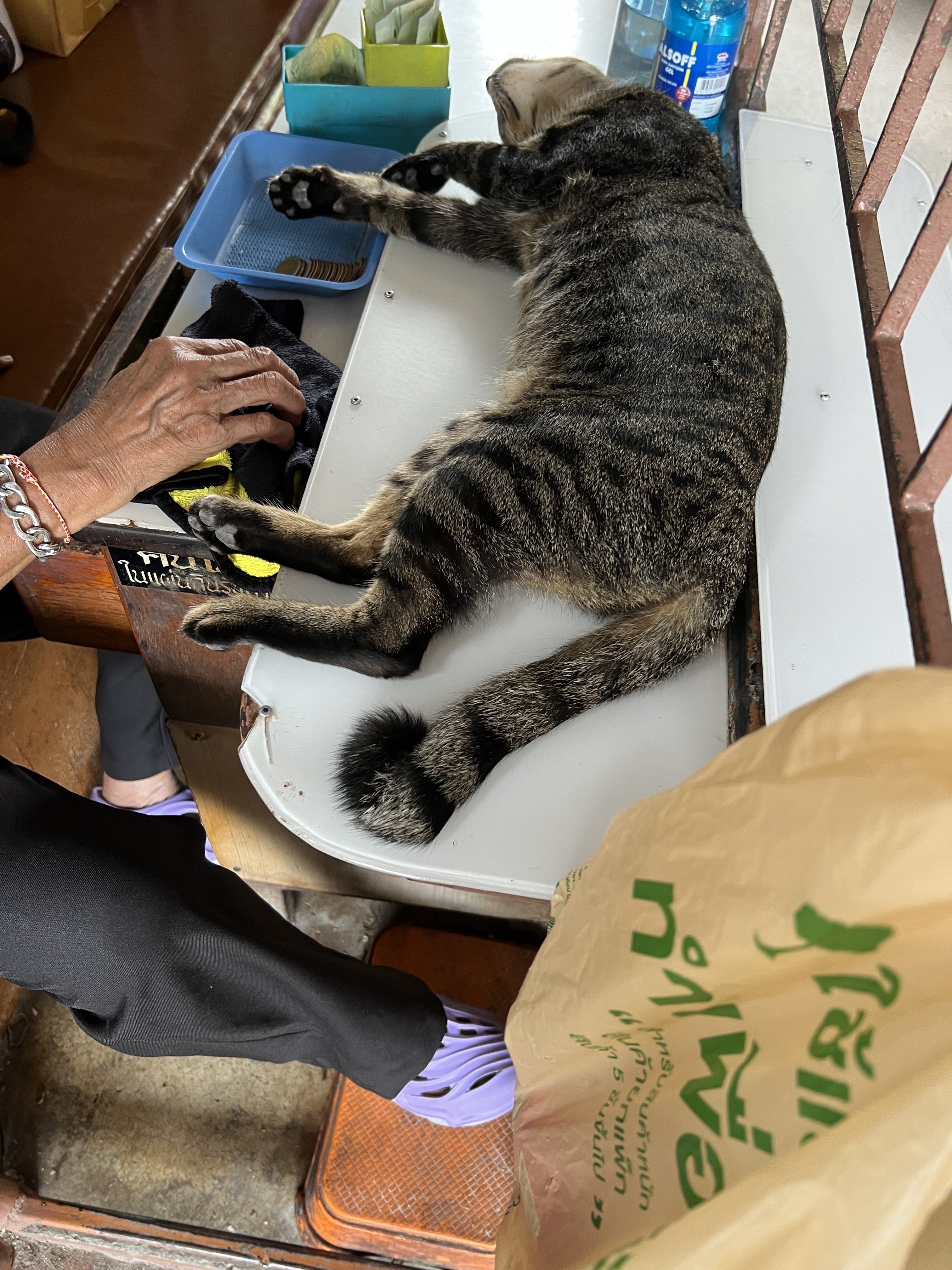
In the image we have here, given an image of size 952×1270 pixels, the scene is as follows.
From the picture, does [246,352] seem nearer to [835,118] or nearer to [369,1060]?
[835,118]

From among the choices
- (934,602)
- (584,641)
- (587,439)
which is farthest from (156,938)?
(934,602)

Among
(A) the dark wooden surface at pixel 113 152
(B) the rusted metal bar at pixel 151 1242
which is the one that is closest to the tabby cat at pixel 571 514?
(A) the dark wooden surface at pixel 113 152

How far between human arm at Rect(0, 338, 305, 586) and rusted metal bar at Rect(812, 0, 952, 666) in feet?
1.97

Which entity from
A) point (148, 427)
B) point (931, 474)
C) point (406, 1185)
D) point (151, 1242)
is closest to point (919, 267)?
point (931, 474)

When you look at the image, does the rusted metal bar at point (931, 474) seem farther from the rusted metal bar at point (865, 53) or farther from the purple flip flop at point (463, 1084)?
the purple flip flop at point (463, 1084)

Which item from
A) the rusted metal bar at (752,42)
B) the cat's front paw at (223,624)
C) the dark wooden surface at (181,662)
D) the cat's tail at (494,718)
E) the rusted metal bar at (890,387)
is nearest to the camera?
the rusted metal bar at (890,387)

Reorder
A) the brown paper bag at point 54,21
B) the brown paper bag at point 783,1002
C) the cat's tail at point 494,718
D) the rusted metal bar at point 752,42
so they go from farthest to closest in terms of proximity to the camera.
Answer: the brown paper bag at point 54,21 → the rusted metal bar at point 752,42 → the cat's tail at point 494,718 → the brown paper bag at point 783,1002

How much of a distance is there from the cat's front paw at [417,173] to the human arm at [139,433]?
18.3 inches

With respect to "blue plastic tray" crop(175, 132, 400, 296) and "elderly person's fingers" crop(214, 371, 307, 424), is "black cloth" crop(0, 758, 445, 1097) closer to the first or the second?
"elderly person's fingers" crop(214, 371, 307, 424)

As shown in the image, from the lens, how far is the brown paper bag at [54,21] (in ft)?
5.05

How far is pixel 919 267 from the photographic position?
2.16ft

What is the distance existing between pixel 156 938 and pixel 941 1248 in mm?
744

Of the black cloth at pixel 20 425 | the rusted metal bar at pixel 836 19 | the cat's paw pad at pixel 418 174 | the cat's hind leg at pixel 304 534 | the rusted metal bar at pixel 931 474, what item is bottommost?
the black cloth at pixel 20 425

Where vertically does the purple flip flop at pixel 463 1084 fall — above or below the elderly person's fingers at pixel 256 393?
below
